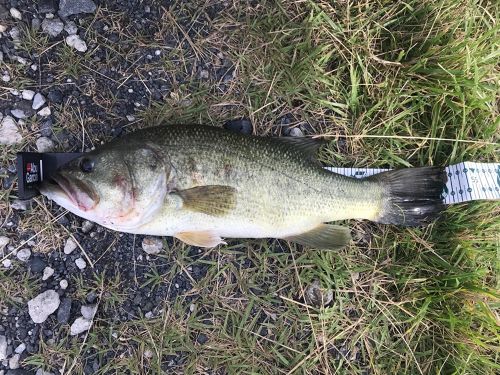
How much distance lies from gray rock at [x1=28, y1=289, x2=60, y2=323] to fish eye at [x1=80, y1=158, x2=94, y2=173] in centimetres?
112

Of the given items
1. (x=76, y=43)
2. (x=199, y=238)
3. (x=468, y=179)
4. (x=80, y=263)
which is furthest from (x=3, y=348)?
(x=468, y=179)

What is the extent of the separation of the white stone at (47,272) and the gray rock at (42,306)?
0.13 m

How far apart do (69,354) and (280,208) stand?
1931mm

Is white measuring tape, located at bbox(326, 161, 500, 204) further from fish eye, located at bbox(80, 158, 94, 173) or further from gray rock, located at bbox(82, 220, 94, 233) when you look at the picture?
gray rock, located at bbox(82, 220, 94, 233)

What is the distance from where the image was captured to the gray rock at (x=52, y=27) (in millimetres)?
3293

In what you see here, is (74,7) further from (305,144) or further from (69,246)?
(305,144)

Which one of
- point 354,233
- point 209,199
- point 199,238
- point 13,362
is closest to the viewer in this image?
point 209,199

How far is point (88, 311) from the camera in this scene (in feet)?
10.4

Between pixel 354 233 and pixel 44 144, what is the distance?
8.33 ft

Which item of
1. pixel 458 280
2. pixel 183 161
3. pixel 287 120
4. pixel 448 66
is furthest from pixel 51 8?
pixel 458 280

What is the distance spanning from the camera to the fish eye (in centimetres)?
272

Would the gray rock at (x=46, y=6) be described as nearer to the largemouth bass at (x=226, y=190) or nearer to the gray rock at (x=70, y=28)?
the gray rock at (x=70, y=28)

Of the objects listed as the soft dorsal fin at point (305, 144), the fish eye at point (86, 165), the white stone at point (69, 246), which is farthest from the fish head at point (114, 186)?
the soft dorsal fin at point (305, 144)

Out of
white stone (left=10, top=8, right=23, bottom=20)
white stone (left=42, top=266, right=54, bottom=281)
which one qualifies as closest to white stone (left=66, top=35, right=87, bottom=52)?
white stone (left=10, top=8, right=23, bottom=20)
